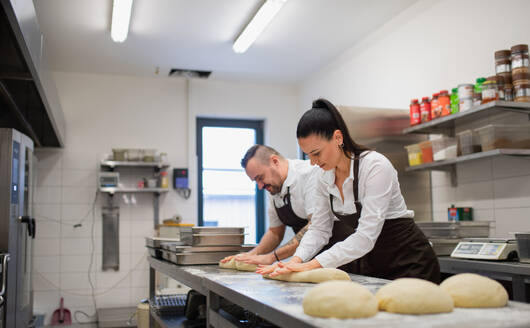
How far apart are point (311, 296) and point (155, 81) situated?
18.6 feet

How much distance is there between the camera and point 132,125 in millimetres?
6277

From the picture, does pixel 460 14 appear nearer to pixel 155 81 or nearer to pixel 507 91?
pixel 507 91

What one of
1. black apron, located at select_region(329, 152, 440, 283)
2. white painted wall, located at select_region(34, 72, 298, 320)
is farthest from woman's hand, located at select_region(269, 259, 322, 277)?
white painted wall, located at select_region(34, 72, 298, 320)

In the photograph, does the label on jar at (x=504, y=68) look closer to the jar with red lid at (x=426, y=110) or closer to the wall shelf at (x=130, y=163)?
the jar with red lid at (x=426, y=110)

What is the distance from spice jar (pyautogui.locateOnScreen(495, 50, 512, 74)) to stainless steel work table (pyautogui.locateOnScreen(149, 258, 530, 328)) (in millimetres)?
2177

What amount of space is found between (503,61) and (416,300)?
8.76ft

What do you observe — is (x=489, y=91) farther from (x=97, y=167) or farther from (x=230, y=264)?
(x=97, y=167)

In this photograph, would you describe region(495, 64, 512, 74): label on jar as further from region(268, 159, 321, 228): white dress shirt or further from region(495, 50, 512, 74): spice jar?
region(268, 159, 321, 228): white dress shirt

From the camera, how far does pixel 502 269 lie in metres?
2.50

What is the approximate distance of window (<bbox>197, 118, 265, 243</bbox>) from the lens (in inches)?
258

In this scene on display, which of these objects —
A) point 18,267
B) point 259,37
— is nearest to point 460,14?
point 259,37

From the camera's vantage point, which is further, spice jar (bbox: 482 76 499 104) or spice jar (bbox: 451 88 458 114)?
spice jar (bbox: 451 88 458 114)

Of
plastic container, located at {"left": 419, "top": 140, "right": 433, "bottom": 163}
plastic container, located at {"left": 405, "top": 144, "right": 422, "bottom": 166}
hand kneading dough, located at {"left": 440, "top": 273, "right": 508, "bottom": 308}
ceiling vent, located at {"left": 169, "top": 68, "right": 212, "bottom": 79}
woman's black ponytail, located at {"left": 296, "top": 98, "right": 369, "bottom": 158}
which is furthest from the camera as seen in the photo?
ceiling vent, located at {"left": 169, "top": 68, "right": 212, "bottom": 79}

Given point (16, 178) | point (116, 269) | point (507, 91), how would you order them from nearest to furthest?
1. point (507, 91)
2. point (16, 178)
3. point (116, 269)
